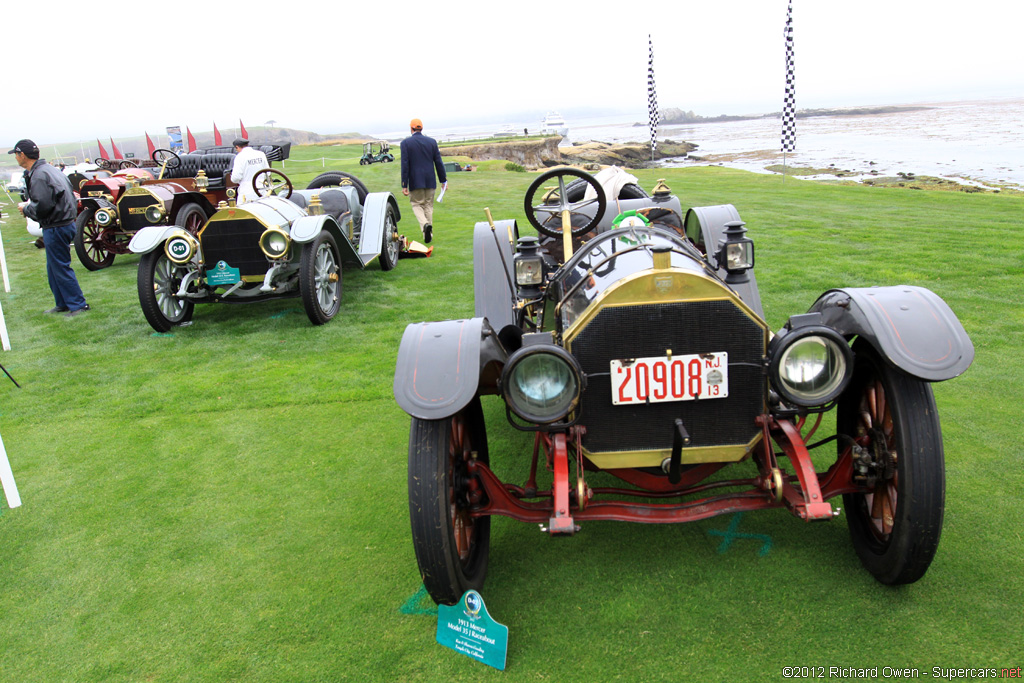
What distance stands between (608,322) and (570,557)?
1101 mm

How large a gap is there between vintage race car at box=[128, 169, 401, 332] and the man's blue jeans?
98 cm

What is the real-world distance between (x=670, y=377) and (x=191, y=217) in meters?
7.51

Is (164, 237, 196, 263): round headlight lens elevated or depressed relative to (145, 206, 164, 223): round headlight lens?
depressed

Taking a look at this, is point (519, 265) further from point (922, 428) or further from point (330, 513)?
point (922, 428)

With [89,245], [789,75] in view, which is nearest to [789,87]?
[789,75]

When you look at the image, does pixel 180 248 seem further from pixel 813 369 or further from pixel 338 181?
pixel 813 369

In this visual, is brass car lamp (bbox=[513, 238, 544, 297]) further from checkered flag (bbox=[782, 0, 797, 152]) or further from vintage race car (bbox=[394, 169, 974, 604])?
checkered flag (bbox=[782, 0, 797, 152])

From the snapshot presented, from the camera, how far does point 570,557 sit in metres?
2.86

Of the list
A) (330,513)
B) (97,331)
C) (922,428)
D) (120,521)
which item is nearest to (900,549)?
(922,428)

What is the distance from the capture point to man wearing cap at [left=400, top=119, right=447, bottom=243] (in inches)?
346

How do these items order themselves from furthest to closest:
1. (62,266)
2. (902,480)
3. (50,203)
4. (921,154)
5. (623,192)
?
(921,154) → (62,266) → (623,192) → (50,203) → (902,480)

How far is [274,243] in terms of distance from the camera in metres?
6.16

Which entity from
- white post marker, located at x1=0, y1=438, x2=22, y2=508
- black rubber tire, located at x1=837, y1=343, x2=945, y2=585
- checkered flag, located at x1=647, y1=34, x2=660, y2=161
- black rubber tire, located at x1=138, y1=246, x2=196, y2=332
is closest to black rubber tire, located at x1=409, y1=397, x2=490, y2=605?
black rubber tire, located at x1=837, y1=343, x2=945, y2=585

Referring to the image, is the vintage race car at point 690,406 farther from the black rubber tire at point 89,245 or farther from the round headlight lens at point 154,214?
the black rubber tire at point 89,245
